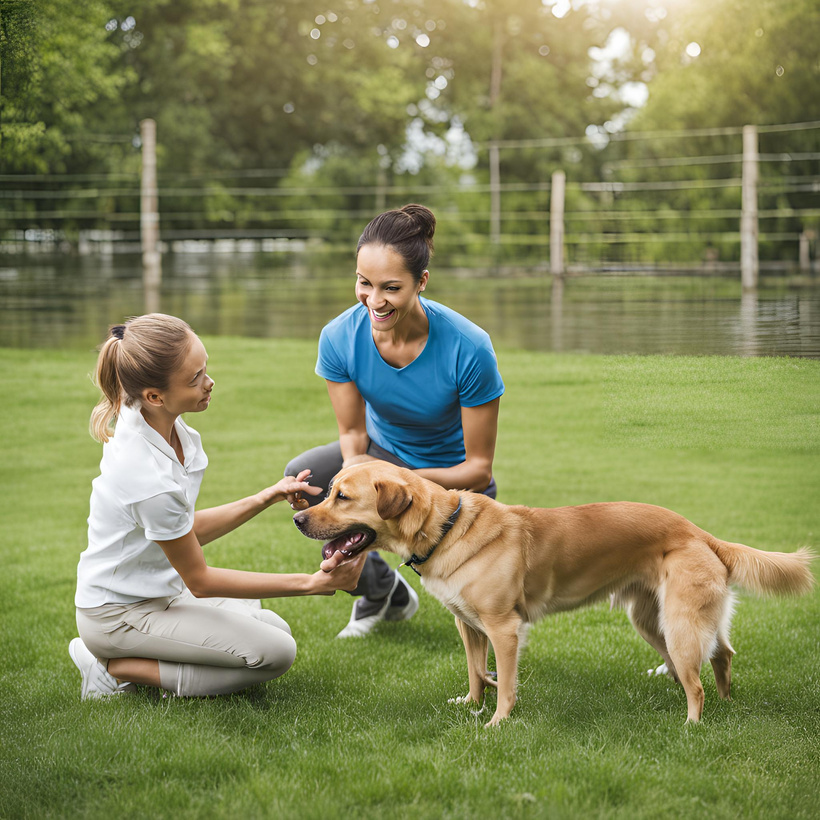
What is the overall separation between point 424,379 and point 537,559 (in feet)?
2.74

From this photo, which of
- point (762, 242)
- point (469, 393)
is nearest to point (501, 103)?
point (762, 242)

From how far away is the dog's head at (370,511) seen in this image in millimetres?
2883

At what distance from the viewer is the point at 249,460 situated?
25.3 feet

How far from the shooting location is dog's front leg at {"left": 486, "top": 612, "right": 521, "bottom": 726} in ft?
9.61

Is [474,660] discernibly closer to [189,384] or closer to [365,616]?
[365,616]

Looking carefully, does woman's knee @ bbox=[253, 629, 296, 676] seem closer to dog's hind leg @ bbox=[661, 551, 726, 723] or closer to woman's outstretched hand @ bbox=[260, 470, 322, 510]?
woman's outstretched hand @ bbox=[260, 470, 322, 510]

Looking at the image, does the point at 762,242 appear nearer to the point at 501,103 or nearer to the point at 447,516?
the point at 501,103

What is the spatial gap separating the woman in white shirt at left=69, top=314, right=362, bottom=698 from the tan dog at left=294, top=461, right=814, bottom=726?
0.26 metres

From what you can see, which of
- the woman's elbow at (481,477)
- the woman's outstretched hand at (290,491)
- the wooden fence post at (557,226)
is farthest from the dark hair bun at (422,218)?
the wooden fence post at (557,226)

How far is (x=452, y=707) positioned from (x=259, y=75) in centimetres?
2564

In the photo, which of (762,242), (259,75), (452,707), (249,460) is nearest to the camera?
(452,707)

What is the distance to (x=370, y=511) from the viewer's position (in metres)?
2.92

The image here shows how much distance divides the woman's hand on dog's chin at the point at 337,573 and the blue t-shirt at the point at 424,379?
0.73 metres

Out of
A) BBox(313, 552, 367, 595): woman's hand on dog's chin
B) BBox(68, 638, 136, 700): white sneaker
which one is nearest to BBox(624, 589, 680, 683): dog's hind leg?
BBox(313, 552, 367, 595): woman's hand on dog's chin
